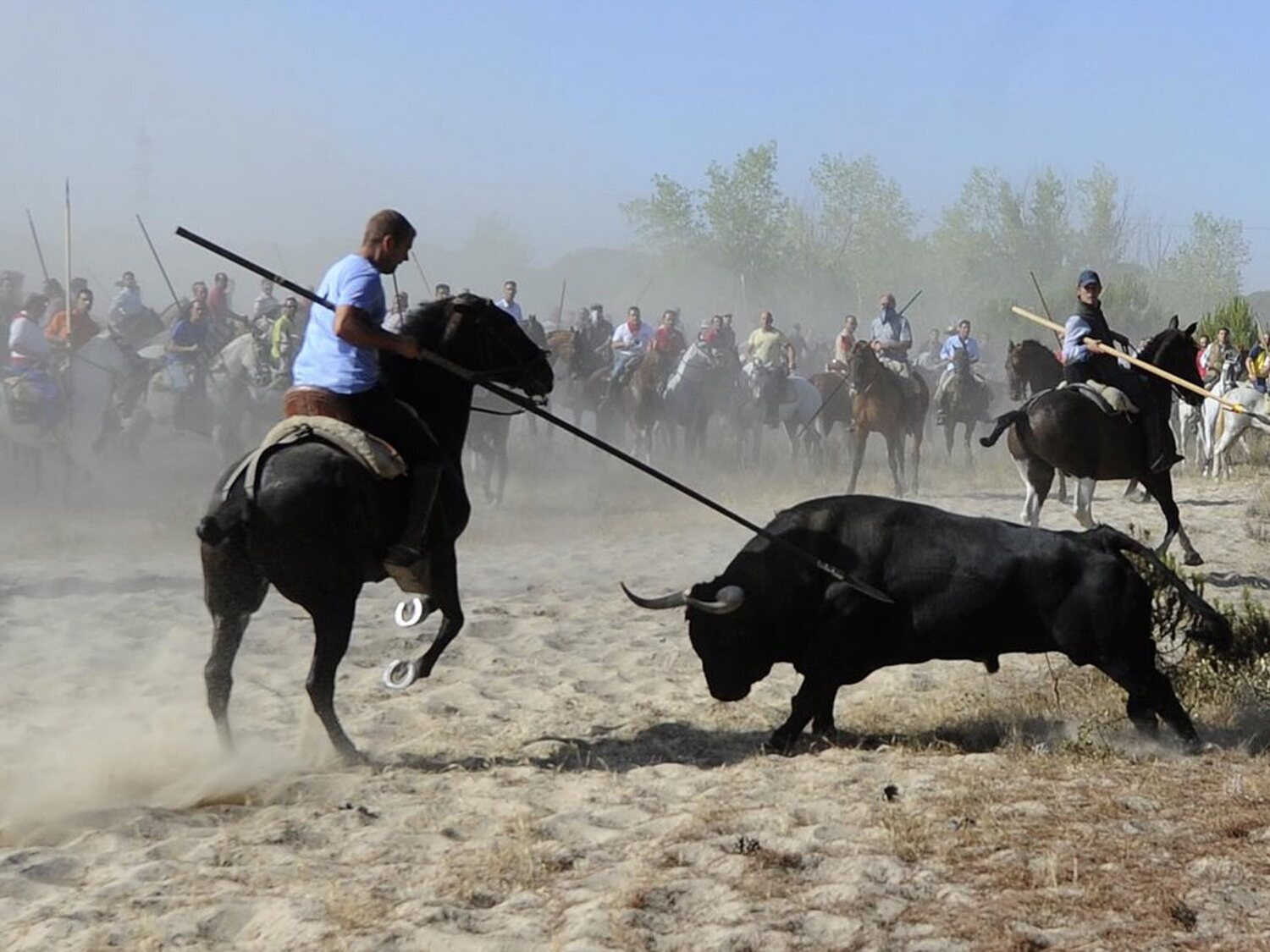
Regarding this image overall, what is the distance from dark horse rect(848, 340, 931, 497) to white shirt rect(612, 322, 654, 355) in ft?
19.6

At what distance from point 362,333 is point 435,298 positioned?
177 inches

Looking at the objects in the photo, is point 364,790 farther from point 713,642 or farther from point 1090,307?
point 1090,307

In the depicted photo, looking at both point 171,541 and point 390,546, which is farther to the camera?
point 171,541

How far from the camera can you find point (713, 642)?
7.23 meters

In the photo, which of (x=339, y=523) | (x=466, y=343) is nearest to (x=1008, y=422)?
(x=466, y=343)

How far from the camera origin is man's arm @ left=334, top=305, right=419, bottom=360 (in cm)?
671

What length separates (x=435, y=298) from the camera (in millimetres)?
11164

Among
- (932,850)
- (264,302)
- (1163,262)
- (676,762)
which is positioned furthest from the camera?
(1163,262)

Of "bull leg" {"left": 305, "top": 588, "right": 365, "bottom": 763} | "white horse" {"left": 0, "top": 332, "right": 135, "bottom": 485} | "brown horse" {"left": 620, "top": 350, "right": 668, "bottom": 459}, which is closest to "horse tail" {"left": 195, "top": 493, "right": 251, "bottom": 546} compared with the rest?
"bull leg" {"left": 305, "top": 588, "right": 365, "bottom": 763}

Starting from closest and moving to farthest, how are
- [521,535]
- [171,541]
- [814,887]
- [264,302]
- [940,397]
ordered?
[814,887]
[171,541]
[521,535]
[264,302]
[940,397]

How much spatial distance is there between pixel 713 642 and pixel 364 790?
1.74 meters

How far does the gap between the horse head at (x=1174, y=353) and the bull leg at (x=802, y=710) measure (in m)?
7.49

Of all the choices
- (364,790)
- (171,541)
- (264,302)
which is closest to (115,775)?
(364,790)

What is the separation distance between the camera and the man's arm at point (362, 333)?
6.71m
